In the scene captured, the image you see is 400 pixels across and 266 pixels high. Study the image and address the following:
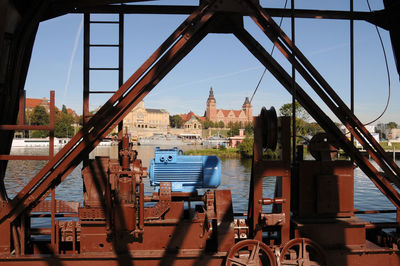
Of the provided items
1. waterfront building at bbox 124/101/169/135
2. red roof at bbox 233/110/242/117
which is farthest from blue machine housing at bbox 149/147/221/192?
red roof at bbox 233/110/242/117

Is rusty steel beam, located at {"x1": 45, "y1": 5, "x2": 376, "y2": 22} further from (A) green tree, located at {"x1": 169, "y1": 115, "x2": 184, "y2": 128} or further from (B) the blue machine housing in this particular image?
(A) green tree, located at {"x1": 169, "y1": 115, "x2": 184, "y2": 128}

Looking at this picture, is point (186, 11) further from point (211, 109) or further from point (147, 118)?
point (211, 109)

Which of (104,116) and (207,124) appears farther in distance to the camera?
(207,124)

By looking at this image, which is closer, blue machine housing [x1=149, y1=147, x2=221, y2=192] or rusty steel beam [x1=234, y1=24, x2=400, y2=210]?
rusty steel beam [x1=234, y1=24, x2=400, y2=210]

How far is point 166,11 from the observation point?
327 inches

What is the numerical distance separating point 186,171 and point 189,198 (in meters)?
0.68

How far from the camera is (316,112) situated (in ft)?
24.3

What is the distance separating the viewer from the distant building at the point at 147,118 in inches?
5910

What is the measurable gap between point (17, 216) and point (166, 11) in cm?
556

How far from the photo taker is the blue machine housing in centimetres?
796

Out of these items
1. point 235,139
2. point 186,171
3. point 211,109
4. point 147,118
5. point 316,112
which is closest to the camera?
point 316,112

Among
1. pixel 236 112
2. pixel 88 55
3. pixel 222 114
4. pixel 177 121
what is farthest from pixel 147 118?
pixel 88 55

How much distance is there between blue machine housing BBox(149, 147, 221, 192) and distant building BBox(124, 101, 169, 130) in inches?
5462

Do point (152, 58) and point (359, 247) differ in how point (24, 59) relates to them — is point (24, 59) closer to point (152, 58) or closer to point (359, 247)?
point (152, 58)
